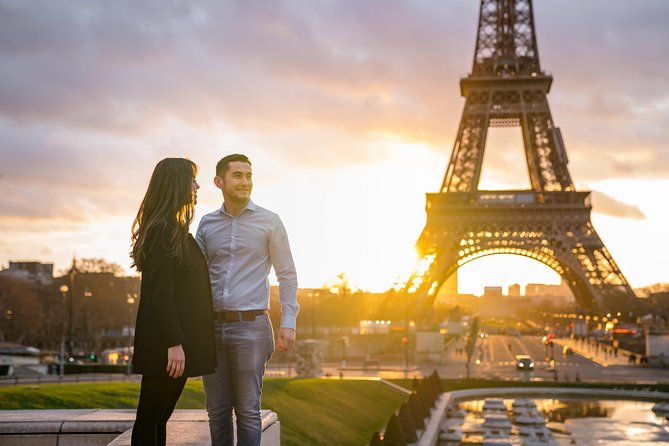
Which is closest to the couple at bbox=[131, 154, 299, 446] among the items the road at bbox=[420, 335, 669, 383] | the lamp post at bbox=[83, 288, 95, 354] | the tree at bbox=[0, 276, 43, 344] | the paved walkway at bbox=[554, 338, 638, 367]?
the road at bbox=[420, 335, 669, 383]

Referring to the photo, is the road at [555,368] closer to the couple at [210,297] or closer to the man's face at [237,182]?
the couple at [210,297]

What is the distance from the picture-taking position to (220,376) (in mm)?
7039

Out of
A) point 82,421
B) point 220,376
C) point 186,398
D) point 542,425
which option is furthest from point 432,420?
point 220,376

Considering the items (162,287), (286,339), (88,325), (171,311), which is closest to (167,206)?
(162,287)

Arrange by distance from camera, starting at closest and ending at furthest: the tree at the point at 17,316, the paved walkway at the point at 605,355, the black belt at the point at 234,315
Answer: the black belt at the point at 234,315, the paved walkway at the point at 605,355, the tree at the point at 17,316

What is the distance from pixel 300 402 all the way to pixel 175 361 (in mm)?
20646

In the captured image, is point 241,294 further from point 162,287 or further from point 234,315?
point 162,287

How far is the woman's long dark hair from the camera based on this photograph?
656cm

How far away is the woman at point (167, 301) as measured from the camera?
631cm

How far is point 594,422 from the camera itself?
1273 inches

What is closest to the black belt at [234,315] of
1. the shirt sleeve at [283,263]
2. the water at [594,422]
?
the shirt sleeve at [283,263]

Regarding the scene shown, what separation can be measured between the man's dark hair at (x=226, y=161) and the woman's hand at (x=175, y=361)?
170cm

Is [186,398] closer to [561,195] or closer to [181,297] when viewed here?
[181,297]

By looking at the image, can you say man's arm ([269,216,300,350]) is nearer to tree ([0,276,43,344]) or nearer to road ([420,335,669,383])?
road ([420,335,669,383])
